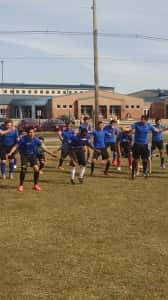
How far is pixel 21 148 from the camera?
13.7 m

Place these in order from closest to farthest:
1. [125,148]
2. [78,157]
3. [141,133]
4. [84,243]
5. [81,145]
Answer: [84,243]
[81,145]
[78,157]
[141,133]
[125,148]

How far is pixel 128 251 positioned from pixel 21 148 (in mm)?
6845

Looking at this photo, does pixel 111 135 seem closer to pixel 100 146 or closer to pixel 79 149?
pixel 100 146

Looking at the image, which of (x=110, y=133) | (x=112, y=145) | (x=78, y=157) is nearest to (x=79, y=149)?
(x=78, y=157)

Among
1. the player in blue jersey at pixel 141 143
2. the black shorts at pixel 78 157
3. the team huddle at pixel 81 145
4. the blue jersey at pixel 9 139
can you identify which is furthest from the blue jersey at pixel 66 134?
the player in blue jersey at pixel 141 143

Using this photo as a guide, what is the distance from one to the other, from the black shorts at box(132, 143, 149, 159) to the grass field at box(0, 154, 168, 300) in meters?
2.40

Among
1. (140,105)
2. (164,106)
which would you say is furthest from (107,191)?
(164,106)

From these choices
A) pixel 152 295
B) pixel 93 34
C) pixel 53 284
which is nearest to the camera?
pixel 152 295

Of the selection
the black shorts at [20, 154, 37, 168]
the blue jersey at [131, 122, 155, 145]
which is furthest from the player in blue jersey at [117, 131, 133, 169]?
the black shorts at [20, 154, 37, 168]

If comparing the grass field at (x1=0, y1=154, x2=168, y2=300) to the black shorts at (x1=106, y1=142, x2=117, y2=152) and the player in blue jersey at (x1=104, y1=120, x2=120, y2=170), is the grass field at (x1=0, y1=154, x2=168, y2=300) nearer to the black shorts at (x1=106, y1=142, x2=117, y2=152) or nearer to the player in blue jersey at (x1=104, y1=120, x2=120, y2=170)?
the player in blue jersey at (x1=104, y1=120, x2=120, y2=170)

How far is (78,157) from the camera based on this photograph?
50.8 feet

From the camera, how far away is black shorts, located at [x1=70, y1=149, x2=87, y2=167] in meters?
15.4

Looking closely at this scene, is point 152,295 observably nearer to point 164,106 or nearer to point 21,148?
point 21,148

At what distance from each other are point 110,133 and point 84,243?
11335 mm
